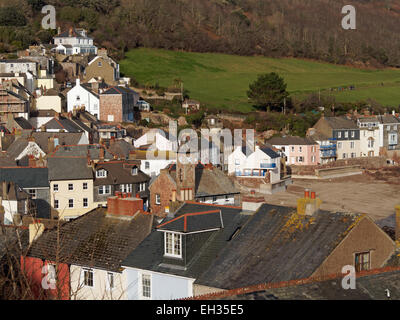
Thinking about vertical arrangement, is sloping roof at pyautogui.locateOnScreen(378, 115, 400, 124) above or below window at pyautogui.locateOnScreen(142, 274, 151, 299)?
above

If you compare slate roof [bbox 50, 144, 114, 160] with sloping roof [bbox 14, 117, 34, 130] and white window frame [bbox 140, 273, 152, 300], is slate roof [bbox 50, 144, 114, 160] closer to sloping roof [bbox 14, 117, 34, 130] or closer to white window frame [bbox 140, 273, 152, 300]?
sloping roof [bbox 14, 117, 34, 130]

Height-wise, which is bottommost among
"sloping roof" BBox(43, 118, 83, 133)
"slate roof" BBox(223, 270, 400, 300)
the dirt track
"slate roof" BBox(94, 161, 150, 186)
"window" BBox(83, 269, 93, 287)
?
the dirt track

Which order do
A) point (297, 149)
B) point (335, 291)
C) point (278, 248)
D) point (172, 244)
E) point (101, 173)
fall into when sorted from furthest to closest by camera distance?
point (297, 149) → point (101, 173) → point (172, 244) → point (278, 248) → point (335, 291)

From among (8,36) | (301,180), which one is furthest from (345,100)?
(8,36)

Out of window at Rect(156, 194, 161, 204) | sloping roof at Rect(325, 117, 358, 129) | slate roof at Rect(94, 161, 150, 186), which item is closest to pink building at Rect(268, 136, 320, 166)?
sloping roof at Rect(325, 117, 358, 129)

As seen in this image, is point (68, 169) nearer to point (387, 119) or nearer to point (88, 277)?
point (88, 277)

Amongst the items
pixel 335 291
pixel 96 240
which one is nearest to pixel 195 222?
pixel 96 240

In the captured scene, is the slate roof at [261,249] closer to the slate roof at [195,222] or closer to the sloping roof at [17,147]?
the slate roof at [195,222]

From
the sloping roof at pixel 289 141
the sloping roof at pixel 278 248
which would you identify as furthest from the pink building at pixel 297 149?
the sloping roof at pixel 278 248
